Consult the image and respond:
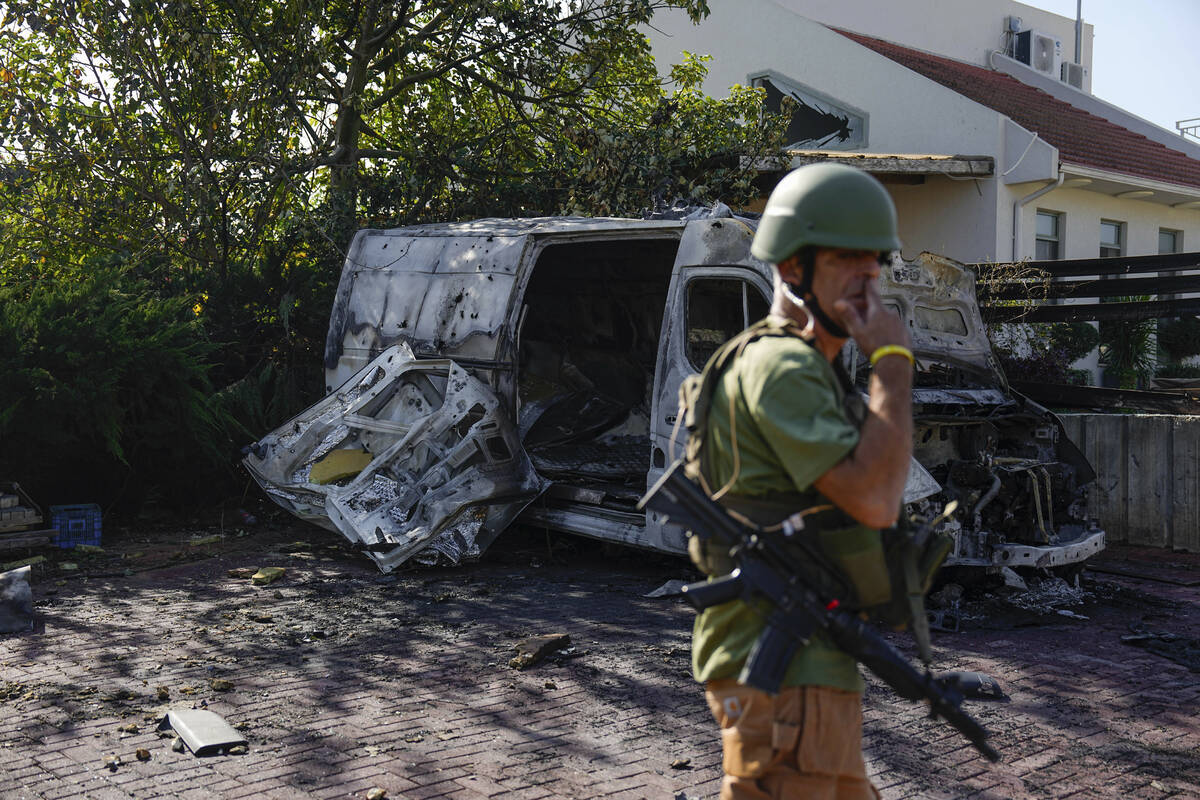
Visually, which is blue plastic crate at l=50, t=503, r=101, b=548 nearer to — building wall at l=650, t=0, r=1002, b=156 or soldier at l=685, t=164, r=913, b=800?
soldier at l=685, t=164, r=913, b=800

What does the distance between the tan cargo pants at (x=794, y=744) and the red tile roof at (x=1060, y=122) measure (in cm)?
1636

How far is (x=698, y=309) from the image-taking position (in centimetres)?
833

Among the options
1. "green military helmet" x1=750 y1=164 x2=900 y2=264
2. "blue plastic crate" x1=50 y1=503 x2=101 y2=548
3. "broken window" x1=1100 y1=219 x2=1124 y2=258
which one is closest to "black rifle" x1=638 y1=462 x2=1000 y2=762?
"green military helmet" x1=750 y1=164 x2=900 y2=264

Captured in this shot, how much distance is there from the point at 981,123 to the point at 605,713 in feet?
46.6

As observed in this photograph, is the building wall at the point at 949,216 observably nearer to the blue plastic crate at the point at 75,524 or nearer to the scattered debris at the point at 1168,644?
the scattered debris at the point at 1168,644

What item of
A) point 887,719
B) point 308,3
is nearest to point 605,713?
point 887,719

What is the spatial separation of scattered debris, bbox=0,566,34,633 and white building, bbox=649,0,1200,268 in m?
11.0

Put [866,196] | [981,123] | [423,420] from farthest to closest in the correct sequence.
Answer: [981,123] → [423,420] → [866,196]

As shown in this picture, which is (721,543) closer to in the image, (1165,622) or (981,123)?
(1165,622)

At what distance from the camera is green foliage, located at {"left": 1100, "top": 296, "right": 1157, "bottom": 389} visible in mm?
15078

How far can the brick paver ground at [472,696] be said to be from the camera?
177 inches

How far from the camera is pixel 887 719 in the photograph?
17.3 ft

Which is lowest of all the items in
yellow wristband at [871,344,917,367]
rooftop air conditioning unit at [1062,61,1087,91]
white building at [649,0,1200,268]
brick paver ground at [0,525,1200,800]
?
brick paver ground at [0,525,1200,800]

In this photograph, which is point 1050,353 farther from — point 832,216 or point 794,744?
point 794,744
